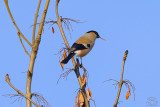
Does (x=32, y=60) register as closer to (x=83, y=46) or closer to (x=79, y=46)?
(x=79, y=46)

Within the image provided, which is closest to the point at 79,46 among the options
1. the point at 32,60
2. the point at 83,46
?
the point at 83,46

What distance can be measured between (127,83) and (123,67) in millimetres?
387

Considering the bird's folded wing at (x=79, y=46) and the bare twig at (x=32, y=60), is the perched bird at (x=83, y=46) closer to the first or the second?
the bird's folded wing at (x=79, y=46)

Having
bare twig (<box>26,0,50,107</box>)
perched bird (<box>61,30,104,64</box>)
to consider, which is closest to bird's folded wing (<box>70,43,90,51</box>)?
perched bird (<box>61,30,104,64</box>)

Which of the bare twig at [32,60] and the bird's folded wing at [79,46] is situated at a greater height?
the bird's folded wing at [79,46]

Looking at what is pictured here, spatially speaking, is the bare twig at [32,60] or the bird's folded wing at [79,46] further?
the bird's folded wing at [79,46]

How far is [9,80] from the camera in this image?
294 cm

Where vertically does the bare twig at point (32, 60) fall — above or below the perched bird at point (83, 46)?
below

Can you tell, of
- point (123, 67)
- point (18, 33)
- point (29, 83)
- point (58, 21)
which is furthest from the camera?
point (58, 21)

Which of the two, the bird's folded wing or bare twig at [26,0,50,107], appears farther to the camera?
the bird's folded wing

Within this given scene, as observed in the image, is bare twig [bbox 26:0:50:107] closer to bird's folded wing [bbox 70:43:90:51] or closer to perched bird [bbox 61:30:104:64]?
perched bird [bbox 61:30:104:64]

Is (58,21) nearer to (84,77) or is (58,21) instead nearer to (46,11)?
(46,11)

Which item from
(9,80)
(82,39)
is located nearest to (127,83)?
(9,80)

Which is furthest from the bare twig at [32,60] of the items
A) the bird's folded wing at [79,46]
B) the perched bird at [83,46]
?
the bird's folded wing at [79,46]
